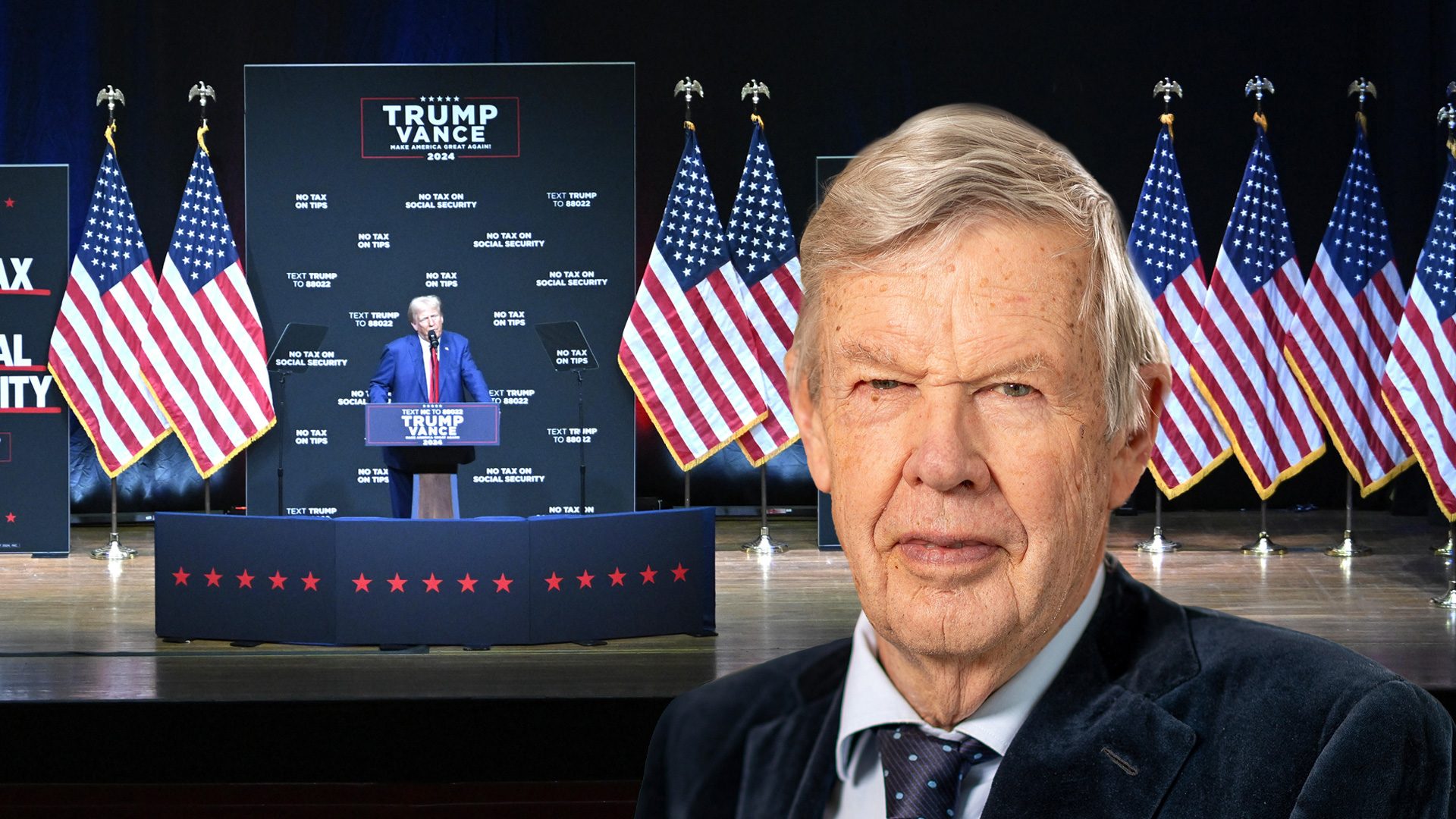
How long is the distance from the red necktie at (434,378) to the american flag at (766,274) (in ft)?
5.97

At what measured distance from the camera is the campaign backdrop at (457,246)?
723cm

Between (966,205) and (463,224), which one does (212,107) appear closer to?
(463,224)

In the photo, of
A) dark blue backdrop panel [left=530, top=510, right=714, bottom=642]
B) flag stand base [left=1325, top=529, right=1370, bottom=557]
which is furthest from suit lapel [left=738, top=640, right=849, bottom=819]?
A: flag stand base [left=1325, top=529, right=1370, bottom=557]

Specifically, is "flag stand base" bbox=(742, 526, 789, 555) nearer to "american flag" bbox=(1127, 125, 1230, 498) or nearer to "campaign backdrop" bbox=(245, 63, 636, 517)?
"campaign backdrop" bbox=(245, 63, 636, 517)

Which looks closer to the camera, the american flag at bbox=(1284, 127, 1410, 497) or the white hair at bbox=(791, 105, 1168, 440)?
the white hair at bbox=(791, 105, 1168, 440)

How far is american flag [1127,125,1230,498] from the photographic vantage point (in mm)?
7043

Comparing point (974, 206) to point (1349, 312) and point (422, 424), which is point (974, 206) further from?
point (1349, 312)

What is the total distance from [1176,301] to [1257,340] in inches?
19.7

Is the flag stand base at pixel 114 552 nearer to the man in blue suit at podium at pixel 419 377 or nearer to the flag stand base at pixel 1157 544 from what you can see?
the man in blue suit at podium at pixel 419 377

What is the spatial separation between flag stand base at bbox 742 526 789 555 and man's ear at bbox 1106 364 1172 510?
258 inches

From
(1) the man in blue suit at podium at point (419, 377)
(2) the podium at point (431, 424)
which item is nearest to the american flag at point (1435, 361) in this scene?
(2) the podium at point (431, 424)

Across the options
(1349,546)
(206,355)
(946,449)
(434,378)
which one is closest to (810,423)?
(946,449)

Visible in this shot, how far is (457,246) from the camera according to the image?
24.1 ft

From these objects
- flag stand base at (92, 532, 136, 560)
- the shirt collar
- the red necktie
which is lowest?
flag stand base at (92, 532, 136, 560)
